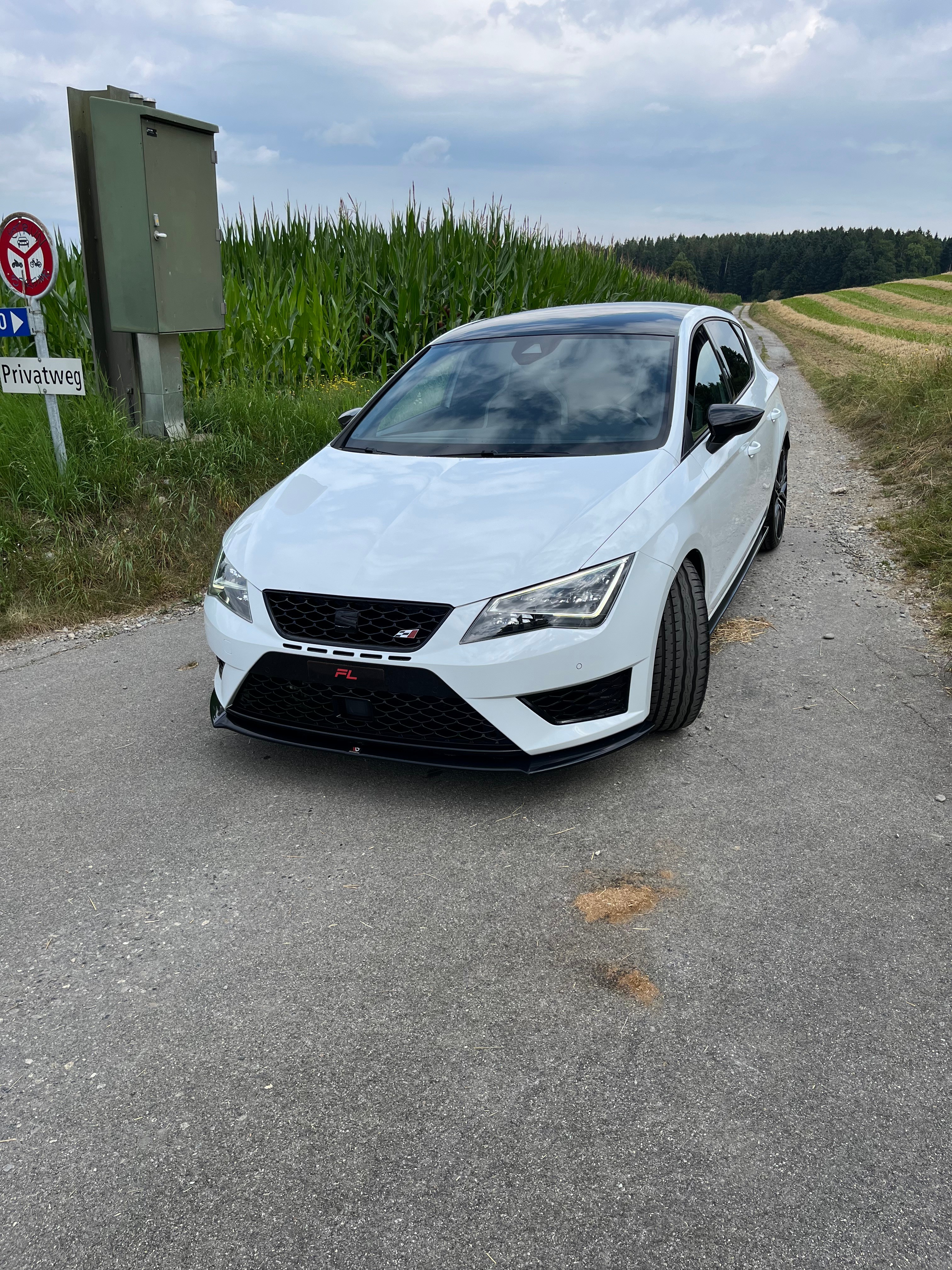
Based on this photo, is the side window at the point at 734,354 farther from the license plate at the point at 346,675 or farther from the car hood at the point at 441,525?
the license plate at the point at 346,675

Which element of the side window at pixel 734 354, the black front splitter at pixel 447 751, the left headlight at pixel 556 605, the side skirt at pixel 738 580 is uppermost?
the side window at pixel 734 354

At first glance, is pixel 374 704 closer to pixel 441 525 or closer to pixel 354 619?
pixel 354 619

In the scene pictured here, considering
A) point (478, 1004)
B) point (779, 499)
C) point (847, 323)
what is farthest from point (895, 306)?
point (478, 1004)

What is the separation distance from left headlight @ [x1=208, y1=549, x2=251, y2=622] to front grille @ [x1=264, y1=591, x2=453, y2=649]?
6.2 inches

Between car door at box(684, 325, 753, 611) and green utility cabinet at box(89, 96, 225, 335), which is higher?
green utility cabinet at box(89, 96, 225, 335)

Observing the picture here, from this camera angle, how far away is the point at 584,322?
474 cm

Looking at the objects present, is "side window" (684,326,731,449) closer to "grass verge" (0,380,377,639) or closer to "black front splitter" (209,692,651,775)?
"black front splitter" (209,692,651,775)

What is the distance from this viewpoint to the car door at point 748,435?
5035 mm

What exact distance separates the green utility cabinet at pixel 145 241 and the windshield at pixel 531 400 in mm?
3536

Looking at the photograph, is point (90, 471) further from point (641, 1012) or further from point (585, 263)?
point (585, 263)

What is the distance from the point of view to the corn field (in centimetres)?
921

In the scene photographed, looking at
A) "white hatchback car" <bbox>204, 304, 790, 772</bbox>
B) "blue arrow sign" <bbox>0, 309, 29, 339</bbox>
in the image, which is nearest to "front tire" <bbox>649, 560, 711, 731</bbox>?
"white hatchback car" <bbox>204, 304, 790, 772</bbox>

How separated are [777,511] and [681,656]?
3.33m

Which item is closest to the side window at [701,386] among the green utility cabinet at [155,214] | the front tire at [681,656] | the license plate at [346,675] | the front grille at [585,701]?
the front tire at [681,656]
